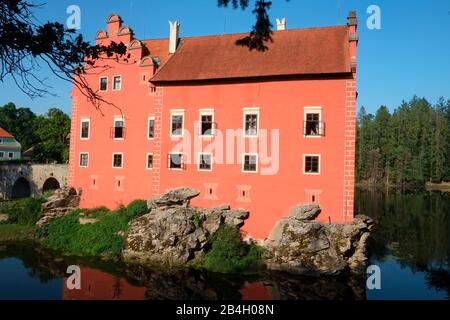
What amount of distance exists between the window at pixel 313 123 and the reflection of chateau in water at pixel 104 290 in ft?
36.6

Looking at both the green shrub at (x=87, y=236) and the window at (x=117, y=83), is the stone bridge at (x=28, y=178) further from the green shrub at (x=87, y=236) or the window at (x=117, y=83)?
the window at (x=117, y=83)

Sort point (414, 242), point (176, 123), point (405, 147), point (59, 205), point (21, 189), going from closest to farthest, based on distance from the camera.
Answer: point (176, 123)
point (59, 205)
point (414, 242)
point (21, 189)
point (405, 147)

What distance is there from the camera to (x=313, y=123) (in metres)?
19.5

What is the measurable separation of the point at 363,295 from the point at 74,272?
521 inches

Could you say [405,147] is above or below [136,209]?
above

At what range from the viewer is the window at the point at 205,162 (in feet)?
68.8

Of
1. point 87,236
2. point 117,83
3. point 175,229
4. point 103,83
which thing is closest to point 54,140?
point 103,83

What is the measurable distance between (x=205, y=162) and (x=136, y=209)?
496 cm

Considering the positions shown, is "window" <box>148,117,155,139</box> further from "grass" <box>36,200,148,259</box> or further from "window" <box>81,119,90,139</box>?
"window" <box>81,119,90,139</box>

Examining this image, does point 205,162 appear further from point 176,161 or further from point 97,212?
point 97,212

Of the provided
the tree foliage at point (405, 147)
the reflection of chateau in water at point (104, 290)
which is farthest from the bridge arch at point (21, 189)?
the tree foliage at point (405, 147)
